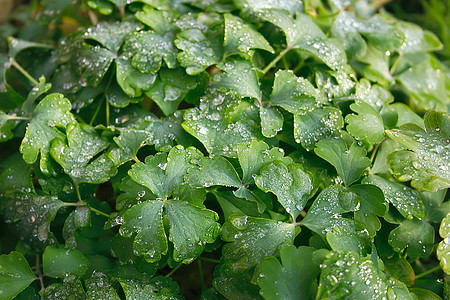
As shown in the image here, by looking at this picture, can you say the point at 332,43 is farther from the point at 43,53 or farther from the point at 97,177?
the point at 43,53

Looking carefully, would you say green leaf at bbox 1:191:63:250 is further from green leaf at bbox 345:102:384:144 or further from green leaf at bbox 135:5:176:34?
green leaf at bbox 345:102:384:144

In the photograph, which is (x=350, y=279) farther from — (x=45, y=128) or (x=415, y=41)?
(x=415, y=41)

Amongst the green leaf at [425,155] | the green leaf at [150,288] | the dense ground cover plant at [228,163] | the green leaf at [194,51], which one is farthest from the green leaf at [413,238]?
the green leaf at [194,51]

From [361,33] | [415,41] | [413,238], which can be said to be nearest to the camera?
[413,238]

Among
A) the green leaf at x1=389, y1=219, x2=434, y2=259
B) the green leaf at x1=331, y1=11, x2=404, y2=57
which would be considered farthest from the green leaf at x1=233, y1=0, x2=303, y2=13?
the green leaf at x1=389, y1=219, x2=434, y2=259

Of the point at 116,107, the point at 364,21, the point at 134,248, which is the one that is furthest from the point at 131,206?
the point at 364,21

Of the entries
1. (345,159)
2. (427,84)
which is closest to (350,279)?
(345,159)
